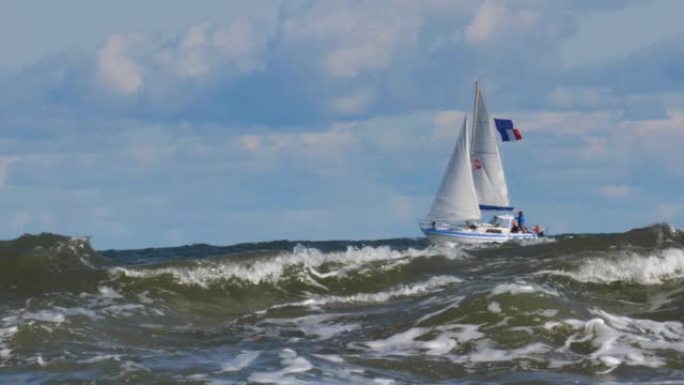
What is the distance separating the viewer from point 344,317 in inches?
1006

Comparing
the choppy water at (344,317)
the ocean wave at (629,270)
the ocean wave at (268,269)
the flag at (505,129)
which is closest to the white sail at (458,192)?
the flag at (505,129)

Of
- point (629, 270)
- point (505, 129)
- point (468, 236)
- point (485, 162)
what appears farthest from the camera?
point (505, 129)

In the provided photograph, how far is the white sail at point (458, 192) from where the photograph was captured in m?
62.6

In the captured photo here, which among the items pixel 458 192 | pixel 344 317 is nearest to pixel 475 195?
pixel 458 192

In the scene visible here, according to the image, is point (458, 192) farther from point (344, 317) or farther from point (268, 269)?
point (344, 317)

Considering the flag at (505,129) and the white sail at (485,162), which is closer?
the white sail at (485,162)

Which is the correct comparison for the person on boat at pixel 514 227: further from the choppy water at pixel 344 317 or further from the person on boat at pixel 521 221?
the choppy water at pixel 344 317

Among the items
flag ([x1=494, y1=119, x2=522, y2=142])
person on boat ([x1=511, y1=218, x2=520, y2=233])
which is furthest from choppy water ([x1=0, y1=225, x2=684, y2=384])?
flag ([x1=494, y1=119, x2=522, y2=142])

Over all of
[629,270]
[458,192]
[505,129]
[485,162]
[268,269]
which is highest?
[505,129]

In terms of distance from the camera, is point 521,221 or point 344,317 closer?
point 344,317

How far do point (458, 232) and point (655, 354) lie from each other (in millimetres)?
40228

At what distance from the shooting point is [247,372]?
1806cm

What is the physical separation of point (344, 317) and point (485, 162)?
4114cm

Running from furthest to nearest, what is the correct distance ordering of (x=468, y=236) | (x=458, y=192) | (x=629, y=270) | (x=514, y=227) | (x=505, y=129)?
(x=505, y=129) < (x=458, y=192) < (x=514, y=227) < (x=468, y=236) < (x=629, y=270)
